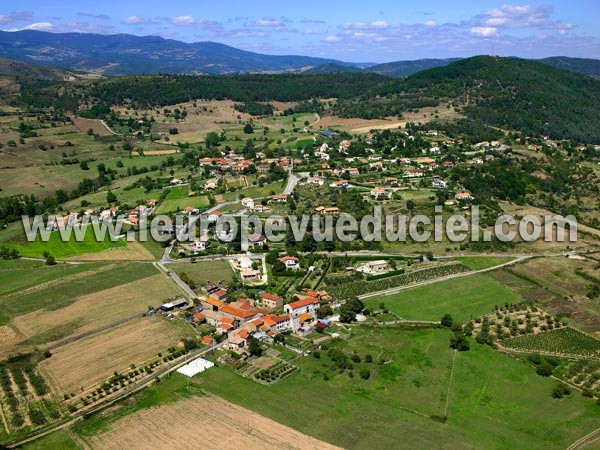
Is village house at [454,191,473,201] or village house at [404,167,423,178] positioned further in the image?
village house at [404,167,423,178]

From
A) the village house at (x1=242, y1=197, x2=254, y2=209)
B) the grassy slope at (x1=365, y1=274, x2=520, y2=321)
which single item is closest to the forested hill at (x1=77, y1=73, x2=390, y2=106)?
the village house at (x1=242, y1=197, x2=254, y2=209)

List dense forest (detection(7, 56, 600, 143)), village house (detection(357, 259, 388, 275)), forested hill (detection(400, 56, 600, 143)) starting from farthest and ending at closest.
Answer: dense forest (detection(7, 56, 600, 143))
forested hill (detection(400, 56, 600, 143))
village house (detection(357, 259, 388, 275))

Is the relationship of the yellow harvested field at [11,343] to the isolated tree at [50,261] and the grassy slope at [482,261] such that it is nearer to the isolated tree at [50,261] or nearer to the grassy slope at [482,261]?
the isolated tree at [50,261]

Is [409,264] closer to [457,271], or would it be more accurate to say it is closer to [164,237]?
[457,271]

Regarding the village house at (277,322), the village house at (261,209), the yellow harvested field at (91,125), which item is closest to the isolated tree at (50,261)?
the village house at (261,209)

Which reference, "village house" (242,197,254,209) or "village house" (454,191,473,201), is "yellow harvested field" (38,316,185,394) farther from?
"village house" (454,191,473,201)

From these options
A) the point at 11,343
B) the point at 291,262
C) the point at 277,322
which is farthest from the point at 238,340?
the point at 291,262

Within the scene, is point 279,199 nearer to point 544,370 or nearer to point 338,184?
point 338,184
